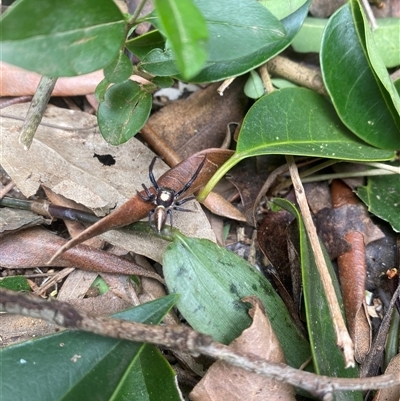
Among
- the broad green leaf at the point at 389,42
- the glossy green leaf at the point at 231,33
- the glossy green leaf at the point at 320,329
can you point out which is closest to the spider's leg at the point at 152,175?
the glossy green leaf at the point at 231,33

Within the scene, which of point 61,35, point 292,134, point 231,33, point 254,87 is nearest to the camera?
point 61,35

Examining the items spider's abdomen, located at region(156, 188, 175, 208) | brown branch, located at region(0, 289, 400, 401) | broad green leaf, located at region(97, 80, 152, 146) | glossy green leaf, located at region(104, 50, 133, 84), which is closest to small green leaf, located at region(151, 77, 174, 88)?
broad green leaf, located at region(97, 80, 152, 146)

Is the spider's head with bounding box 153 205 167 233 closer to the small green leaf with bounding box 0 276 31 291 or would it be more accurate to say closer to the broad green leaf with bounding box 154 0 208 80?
the small green leaf with bounding box 0 276 31 291

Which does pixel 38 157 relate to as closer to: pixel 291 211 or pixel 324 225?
pixel 291 211

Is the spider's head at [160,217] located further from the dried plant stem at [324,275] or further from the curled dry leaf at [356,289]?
the curled dry leaf at [356,289]

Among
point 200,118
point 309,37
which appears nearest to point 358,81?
point 309,37

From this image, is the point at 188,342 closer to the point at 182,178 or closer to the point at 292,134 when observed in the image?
the point at 182,178
